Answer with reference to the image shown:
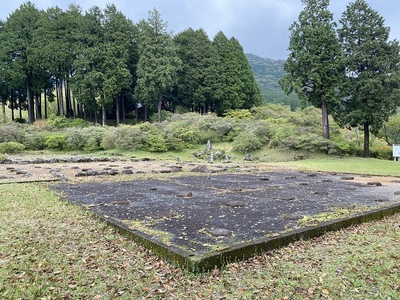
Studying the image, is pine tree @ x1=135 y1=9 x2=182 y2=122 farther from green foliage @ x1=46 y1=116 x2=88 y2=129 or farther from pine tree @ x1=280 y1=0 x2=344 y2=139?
pine tree @ x1=280 y1=0 x2=344 y2=139

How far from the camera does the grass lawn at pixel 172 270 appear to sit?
245 cm

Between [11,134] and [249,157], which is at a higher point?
[11,134]

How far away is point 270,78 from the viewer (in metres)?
61.8

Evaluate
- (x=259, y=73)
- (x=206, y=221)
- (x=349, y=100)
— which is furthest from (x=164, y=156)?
(x=259, y=73)

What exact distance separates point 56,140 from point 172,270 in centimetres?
1923

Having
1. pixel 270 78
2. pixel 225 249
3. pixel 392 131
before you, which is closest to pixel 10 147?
pixel 225 249

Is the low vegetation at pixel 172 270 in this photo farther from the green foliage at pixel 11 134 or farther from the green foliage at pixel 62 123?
the green foliage at pixel 62 123

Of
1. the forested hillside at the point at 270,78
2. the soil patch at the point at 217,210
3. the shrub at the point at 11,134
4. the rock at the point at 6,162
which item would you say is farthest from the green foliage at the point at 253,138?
the forested hillside at the point at 270,78

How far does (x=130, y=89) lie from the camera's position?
28203 mm

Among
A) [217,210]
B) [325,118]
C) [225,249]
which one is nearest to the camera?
[225,249]

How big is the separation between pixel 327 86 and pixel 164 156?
9.84 meters

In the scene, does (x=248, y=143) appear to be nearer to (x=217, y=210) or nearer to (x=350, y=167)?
(x=350, y=167)

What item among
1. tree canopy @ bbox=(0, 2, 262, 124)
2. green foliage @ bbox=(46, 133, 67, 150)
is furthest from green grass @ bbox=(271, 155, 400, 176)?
tree canopy @ bbox=(0, 2, 262, 124)

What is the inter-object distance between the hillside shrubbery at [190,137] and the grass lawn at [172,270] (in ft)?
46.6
